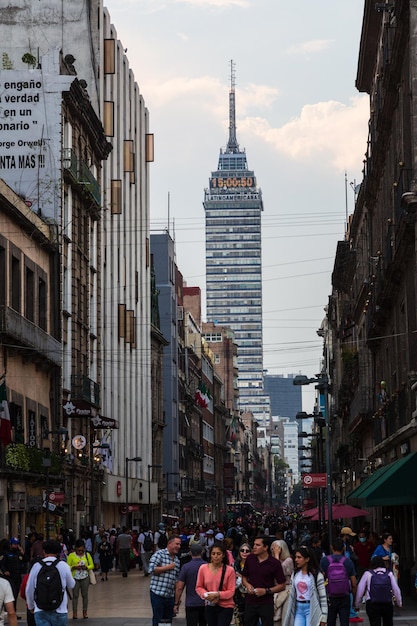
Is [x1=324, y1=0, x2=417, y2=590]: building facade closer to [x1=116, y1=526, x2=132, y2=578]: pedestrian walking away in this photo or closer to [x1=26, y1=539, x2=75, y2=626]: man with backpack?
[x1=116, y1=526, x2=132, y2=578]: pedestrian walking away

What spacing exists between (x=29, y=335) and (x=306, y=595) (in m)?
31.9

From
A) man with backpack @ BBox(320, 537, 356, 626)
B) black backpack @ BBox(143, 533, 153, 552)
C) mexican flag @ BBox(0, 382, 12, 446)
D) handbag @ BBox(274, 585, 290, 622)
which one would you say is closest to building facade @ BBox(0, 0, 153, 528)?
black backpack @ BBox(143, 533, 153, 552)

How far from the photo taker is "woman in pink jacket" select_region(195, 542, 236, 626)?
53.7ft

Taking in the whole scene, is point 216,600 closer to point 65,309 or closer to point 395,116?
point 395,116

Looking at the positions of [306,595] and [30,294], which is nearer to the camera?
[306,595]

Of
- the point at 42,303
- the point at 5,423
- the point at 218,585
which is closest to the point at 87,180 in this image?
the point at 42,303

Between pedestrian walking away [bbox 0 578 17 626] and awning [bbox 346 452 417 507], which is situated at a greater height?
awning [bbox 346 452 417 507]

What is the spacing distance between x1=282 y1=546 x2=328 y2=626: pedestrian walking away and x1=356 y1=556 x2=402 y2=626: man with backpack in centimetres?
301

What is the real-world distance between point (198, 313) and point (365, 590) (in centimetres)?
13802

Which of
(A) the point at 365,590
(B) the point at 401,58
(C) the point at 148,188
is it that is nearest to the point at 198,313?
(C) the point at 148,188

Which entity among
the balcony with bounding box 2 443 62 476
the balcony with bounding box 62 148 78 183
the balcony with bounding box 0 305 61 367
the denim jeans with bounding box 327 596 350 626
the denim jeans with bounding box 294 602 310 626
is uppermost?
the balcony with bounding box 62 148 78 183

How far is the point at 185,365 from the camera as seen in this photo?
120875 millimetres

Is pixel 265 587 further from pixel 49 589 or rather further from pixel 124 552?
pixel 124 552

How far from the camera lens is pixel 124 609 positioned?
30453 millimetres
